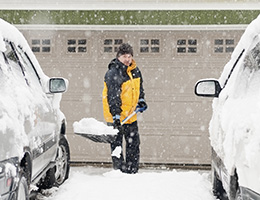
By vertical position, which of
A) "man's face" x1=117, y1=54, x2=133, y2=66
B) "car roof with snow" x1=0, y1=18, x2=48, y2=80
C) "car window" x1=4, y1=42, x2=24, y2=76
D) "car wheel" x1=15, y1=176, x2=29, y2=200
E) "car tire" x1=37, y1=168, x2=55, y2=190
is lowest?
"car tire" x1=37, y1=168, x2=55, y2=190

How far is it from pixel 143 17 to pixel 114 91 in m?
3.76

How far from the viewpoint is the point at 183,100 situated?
9.12 m

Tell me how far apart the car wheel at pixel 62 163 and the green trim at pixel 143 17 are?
405cm

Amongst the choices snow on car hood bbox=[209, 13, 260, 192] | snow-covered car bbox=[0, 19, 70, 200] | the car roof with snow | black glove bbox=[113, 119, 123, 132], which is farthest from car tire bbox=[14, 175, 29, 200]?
black glove bbox=[113, 119, 123, 132]

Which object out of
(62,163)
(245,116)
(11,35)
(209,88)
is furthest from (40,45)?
(245,116)

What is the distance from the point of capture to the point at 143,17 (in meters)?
8.96

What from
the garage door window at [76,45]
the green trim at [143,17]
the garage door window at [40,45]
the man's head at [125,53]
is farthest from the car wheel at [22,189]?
the garage door window at [40,45]

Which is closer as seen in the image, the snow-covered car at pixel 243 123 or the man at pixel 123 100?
the snow-covered car at pixel 243 123

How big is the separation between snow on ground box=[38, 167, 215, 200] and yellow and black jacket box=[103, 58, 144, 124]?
0.98m

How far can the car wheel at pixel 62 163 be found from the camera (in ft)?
17.5

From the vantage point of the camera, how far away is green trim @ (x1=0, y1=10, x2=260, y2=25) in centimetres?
Answer: 895

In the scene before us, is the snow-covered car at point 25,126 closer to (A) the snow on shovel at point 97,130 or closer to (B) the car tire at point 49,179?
(B) the car tire at point 49,179

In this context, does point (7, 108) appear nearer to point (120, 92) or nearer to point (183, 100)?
point (120, 92)

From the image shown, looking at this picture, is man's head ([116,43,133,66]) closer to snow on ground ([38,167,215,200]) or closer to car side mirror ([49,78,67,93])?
car side mirror ([49,78,67,93])
